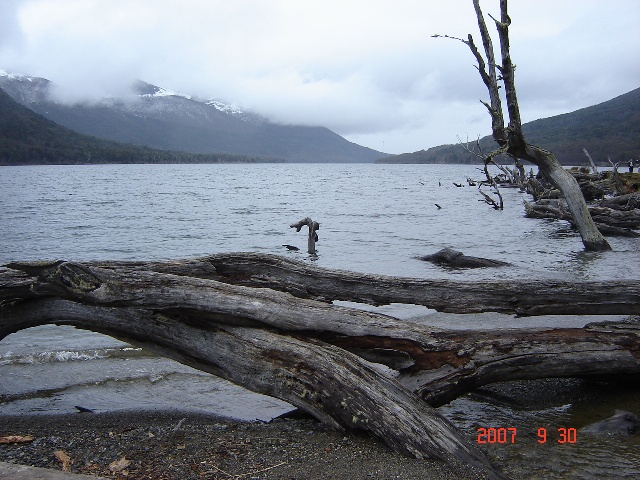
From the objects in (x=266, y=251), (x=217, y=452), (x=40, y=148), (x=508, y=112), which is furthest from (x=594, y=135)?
(x=217, y=452)

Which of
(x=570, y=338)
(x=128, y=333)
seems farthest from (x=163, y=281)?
(x=570, y=338)

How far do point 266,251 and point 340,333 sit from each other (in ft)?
51.0

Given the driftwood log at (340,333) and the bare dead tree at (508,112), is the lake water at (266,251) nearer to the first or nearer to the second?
the driftwood log at (340,333)

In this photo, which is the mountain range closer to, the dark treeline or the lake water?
the lake water

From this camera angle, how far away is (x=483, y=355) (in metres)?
5.08

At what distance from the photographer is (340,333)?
5.00m

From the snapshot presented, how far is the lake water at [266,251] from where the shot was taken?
535 cm

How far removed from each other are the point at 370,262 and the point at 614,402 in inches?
460

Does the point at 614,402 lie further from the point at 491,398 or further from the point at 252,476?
the point at 252,476

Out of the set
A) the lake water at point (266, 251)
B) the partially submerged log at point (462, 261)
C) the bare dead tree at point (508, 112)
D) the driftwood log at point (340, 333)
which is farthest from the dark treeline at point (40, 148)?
the driftwood log at point (340, 333)
